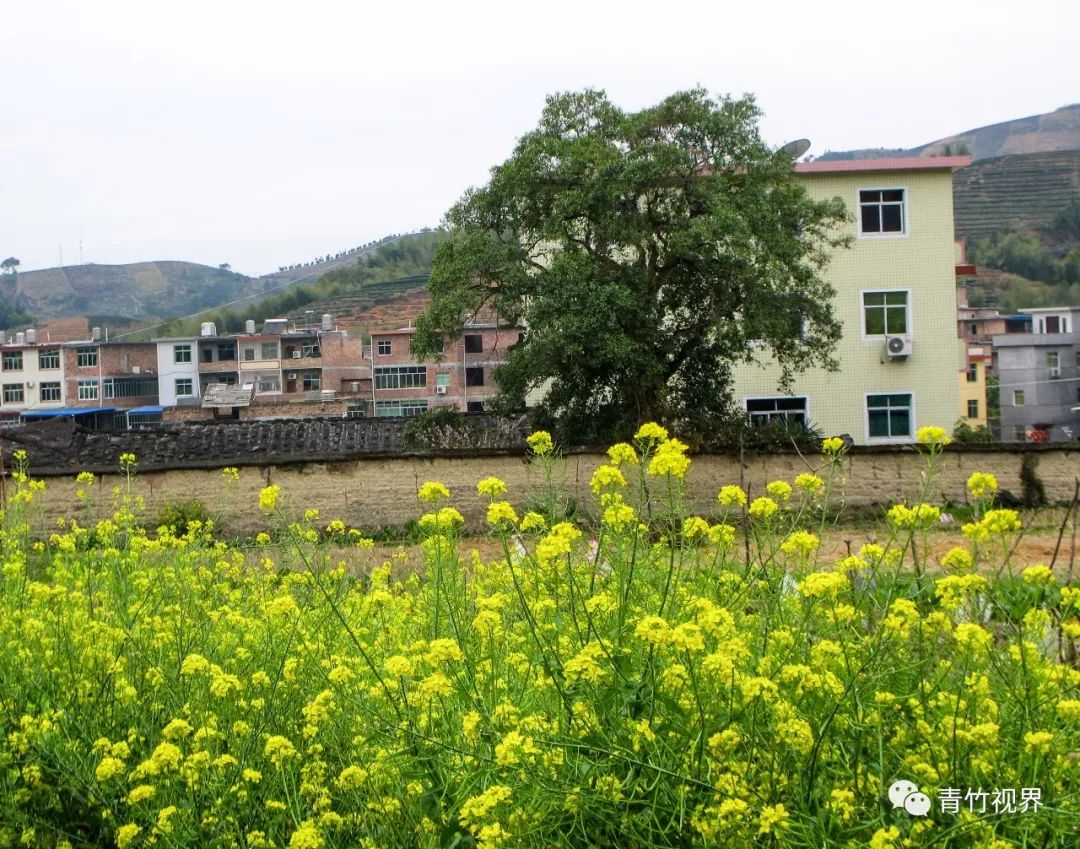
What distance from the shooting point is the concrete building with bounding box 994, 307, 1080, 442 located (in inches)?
1545

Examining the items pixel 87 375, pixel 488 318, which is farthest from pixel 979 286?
pixel 488 318

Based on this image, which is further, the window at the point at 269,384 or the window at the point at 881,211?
the window at the point at 269,384

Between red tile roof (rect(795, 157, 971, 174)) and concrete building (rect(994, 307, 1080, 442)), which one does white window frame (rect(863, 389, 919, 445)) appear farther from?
concrete building (rect(994, 307, 1080, 442))

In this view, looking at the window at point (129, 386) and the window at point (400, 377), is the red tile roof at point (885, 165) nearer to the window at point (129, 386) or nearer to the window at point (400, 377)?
the window at point (400, 377)

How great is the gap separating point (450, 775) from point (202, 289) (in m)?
164

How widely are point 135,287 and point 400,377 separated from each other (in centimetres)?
12747

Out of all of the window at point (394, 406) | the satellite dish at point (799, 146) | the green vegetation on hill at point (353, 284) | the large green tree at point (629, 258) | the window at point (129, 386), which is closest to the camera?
the large green tree at point (629, 258)

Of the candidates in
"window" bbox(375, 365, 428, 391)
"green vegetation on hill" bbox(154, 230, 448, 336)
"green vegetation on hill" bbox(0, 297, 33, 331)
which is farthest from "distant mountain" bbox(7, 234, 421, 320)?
"window" bbox(375, 365, 428, 391)

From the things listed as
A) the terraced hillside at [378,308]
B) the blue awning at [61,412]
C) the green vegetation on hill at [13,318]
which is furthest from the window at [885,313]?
the green vegetation on hill at [13,318]

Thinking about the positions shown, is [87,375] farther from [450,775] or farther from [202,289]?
[202,289]

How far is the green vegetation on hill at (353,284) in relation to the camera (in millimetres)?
78794

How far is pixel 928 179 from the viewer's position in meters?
25.1

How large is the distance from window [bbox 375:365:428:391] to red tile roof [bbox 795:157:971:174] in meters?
25.7

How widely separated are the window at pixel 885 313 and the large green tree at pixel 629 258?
7600 mm
